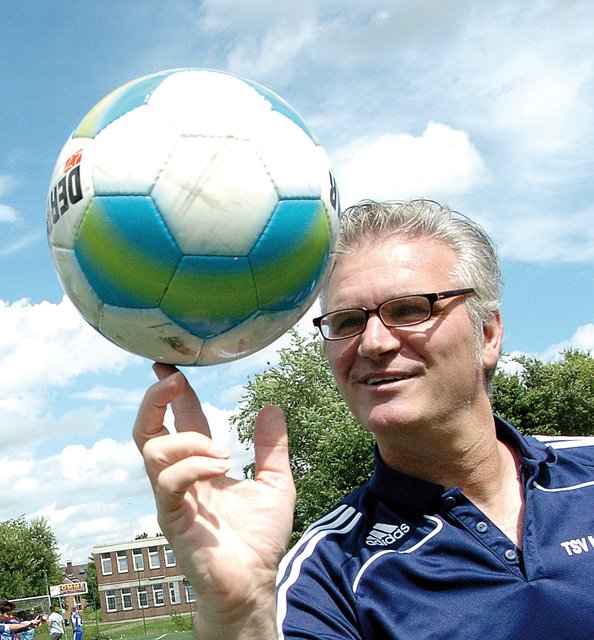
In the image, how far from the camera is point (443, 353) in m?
3.02

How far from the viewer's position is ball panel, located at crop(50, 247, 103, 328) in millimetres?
2361

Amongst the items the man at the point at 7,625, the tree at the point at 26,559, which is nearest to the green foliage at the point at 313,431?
the man at the point at 7,625

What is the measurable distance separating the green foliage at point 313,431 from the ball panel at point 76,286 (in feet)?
73.0

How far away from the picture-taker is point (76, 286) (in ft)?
7.91

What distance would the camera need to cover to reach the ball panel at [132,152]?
2.22 meters

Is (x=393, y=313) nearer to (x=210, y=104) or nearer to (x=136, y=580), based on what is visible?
(x=210, y=104)

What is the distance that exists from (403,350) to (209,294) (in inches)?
39.5

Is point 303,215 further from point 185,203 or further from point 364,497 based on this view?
point 364,497

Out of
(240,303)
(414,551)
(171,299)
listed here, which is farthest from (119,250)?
(414,551)

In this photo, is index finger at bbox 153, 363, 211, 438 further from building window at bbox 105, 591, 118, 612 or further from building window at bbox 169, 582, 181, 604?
building window at bbox 105, 591, 118, 612

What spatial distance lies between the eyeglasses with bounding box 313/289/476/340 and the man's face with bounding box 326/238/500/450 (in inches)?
0.9

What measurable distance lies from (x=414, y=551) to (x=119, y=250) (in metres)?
1.60

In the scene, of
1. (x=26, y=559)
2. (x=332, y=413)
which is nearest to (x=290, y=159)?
(x=332, y=413)

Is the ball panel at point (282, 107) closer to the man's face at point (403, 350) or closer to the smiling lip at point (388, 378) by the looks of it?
the man's face at point (403, 350)
